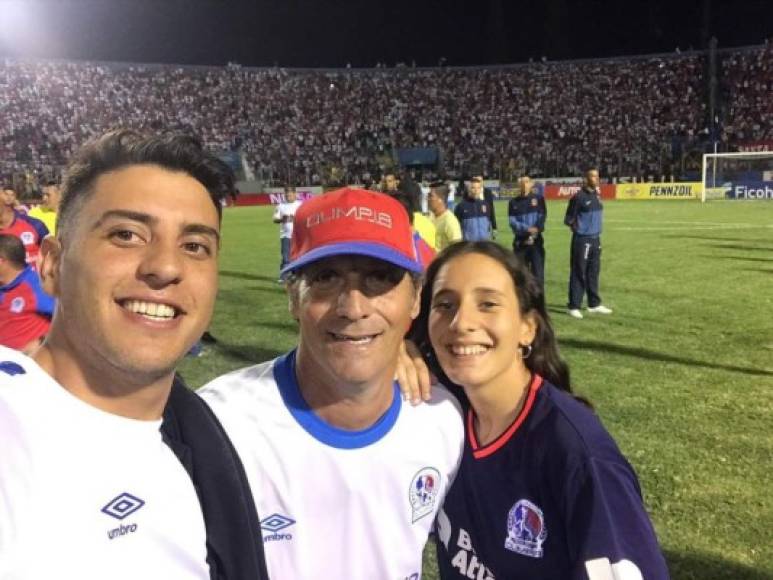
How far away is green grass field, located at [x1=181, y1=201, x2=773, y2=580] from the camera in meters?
4.38

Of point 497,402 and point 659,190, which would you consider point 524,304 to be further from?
point 659,190

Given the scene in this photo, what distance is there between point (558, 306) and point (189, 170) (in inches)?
408

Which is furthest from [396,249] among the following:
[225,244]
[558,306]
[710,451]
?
[225,244]

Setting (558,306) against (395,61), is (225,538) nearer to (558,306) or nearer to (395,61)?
(558,306)

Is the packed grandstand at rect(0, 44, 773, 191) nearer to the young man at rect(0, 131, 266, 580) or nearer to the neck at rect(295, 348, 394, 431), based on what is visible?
the neck at rect(295, 348, 394, 431)

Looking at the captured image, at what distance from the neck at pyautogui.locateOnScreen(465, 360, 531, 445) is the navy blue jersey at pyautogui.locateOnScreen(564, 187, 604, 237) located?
9.04m

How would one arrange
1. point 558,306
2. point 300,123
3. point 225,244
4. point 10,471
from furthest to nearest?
point 300,123 < point 225,244 < point 558,306 < point 10,471

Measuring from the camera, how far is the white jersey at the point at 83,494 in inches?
50.3

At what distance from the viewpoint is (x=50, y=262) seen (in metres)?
1.70

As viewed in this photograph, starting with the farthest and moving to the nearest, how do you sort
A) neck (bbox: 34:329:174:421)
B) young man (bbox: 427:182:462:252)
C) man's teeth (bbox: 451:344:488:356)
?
young man (bbox: 427:182:462:252) < man's teeth (bbox: 451:344:488:356) < neck (bbox: 34:329:174:421)

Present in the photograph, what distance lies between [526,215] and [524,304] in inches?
365

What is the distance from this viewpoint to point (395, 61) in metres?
59.3

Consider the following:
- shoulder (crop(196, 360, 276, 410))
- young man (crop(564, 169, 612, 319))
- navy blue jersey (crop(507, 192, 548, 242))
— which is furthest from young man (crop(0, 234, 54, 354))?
navy blue jersey (crop(507, 192, 548, 242))

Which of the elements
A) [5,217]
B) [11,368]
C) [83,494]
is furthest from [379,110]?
[83,494]
